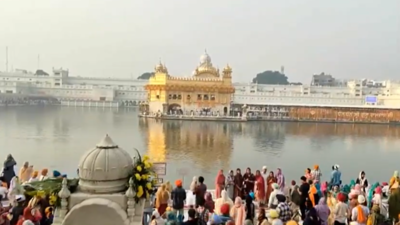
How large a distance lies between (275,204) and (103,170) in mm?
3076

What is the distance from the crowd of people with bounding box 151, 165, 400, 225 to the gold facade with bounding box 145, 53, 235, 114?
36.8m

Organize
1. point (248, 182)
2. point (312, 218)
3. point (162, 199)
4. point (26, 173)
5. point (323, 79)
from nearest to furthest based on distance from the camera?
point (312, 218) → point (162, 199) → point (248, 182) → point (26, 173) → point (323, 79)

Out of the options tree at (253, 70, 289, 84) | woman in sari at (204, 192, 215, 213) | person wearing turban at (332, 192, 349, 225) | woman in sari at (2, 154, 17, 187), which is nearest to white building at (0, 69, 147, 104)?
tree at (253, 70, 289, 84)

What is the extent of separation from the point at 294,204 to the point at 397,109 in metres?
44.8

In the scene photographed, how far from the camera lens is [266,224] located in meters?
4.74

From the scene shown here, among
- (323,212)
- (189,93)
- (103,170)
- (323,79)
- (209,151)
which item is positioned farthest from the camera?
(323,79)

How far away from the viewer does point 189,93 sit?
4550 centimetres

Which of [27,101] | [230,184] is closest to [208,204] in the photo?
[230,184]

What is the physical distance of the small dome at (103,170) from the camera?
13.4ft

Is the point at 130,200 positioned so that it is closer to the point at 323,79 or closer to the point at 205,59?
the point at 205,59

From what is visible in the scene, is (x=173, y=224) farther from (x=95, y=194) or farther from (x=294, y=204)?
(x=294, y=204)

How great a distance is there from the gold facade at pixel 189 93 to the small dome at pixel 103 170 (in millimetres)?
40438

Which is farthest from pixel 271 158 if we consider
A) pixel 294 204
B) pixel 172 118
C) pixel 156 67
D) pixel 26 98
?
pixel 26 98

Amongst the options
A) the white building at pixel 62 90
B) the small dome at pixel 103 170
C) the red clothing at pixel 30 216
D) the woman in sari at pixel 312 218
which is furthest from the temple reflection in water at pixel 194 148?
the white building at pixel 62 90
